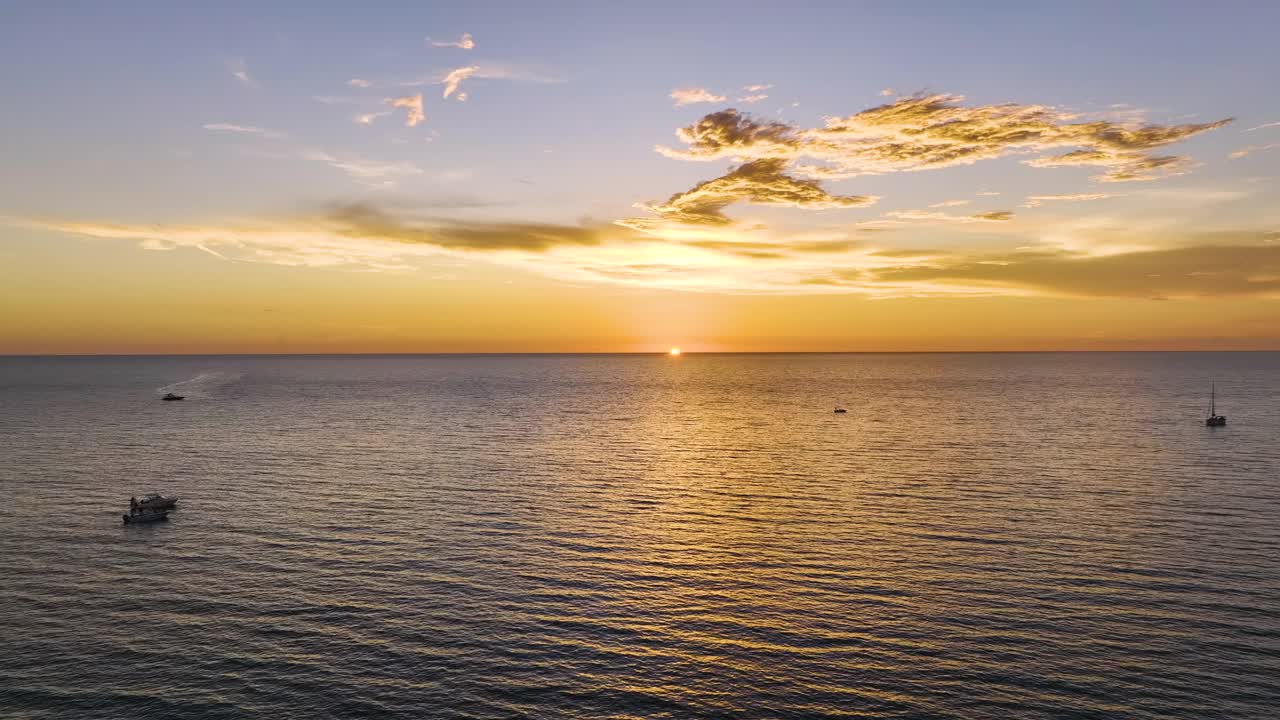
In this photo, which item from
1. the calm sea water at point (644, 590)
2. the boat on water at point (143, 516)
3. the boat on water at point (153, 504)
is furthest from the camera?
the boat on water at point (153, 504)

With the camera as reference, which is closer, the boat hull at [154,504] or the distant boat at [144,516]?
the distant boat at [144,516]

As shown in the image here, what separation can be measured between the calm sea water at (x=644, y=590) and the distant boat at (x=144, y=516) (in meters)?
1.25

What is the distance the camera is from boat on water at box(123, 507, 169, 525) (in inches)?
2995

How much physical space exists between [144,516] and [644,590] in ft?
Result: 177

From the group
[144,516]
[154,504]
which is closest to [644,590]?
[144,516]

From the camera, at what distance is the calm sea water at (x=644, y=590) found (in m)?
41.8

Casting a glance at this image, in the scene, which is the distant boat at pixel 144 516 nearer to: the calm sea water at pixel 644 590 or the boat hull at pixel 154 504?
the boat hull at pixel 154 504

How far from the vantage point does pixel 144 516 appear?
252 ft

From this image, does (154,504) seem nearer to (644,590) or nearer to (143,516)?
(143,516)

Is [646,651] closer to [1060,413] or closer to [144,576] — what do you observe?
[144,576]

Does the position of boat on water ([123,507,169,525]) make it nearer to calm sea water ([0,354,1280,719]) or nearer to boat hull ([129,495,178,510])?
boat hull ([129,495,178,510])

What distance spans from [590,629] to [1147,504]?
→ 68.7 meters

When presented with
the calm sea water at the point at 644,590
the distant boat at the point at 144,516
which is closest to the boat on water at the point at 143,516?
the distant boat at the point at 144,516

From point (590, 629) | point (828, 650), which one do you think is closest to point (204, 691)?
point (590, 629)
